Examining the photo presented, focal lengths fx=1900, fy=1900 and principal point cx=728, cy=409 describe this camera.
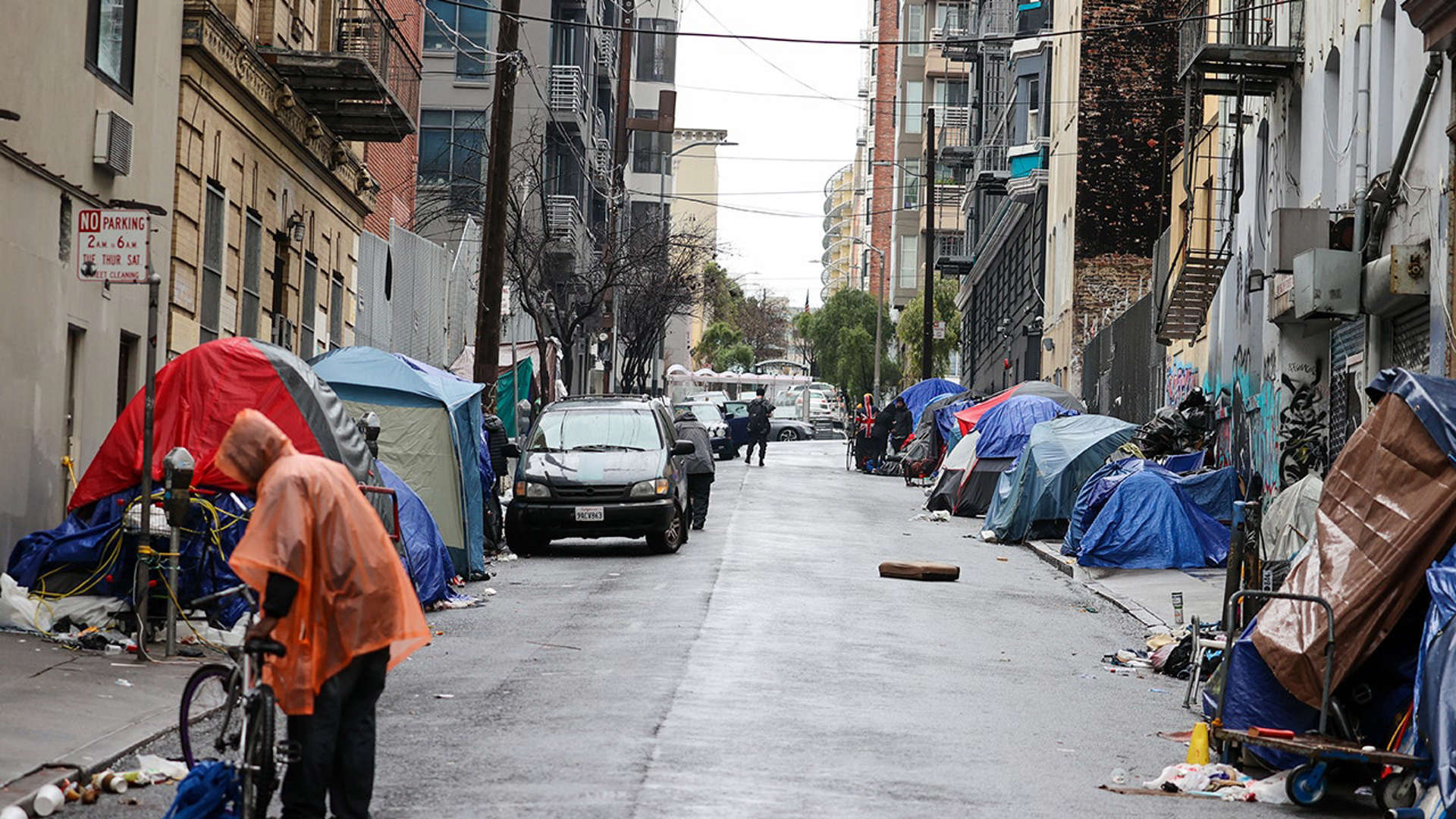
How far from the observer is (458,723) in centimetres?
1023

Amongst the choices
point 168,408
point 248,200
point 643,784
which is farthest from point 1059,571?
point 643,784

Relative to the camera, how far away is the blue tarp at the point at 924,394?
4670cm

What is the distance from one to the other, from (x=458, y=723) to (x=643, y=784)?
7.33ft

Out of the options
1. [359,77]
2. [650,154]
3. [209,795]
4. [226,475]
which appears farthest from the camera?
[650,154]

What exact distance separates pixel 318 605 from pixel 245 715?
50cm

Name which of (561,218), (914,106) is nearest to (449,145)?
(561,218)

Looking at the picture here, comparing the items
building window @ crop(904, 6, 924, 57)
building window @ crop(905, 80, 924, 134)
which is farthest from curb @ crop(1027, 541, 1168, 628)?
building window @ crop(905, 80, 924, 134)

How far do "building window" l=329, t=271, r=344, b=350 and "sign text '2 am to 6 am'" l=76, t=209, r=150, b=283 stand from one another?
15.2 meters

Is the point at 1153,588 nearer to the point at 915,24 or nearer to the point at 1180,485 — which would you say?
the point at 1180,485

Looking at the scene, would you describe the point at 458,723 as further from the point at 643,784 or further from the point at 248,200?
the point at 248,200

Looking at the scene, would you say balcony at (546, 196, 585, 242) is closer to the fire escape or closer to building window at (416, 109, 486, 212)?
building window at (416, 109, 486, 212)

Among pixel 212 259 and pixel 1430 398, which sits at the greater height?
pixel 212 259

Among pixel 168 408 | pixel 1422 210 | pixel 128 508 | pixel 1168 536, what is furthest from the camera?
pixel 1168 536

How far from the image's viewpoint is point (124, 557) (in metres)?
13.2
